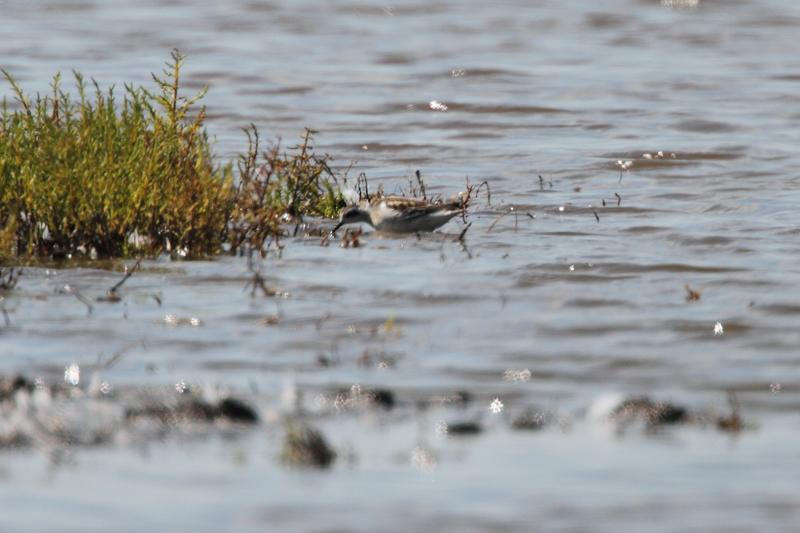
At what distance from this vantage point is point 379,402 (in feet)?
28.0

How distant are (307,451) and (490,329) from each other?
9.83ft

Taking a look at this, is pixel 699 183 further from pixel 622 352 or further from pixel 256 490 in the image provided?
pixel 256 490

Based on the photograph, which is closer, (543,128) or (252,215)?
(252,215)

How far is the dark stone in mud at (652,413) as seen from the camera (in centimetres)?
818

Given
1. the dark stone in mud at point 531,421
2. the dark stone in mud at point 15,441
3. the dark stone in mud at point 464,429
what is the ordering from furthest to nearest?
the dark stone in mud at point 531,421, the dark stone in mud at point 464,429, the dark stone in mud at point 15,441

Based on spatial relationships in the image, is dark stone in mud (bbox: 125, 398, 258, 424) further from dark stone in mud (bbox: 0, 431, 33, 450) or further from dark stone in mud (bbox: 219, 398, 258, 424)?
dark stone in mud (bbox: 0, 431, 33, 450)

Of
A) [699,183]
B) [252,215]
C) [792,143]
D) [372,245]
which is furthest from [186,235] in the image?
[792,143]

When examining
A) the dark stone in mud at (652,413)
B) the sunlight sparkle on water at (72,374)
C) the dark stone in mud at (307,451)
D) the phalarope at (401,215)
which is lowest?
the dark stone in mud at (307,451)

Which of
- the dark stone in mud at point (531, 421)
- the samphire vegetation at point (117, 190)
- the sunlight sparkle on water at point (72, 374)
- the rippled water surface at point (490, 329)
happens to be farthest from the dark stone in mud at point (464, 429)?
the samphire vegetation at point (117, 190)

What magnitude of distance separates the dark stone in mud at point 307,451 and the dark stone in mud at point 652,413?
144 centimetres

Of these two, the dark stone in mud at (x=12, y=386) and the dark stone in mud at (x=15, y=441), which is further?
the dark stone in mud at (x=12, y=386)

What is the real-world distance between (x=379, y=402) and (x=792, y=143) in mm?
11538

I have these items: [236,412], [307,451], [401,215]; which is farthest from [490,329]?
[401,215]

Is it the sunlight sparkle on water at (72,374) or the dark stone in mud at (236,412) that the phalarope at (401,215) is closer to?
the sunlight sparkle on water at (72,374)
